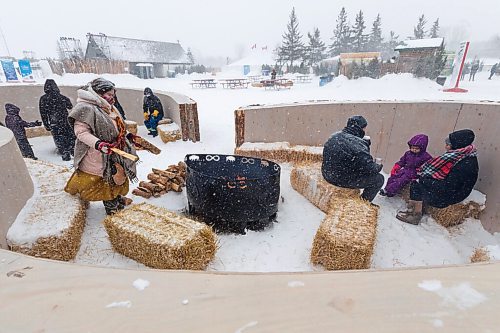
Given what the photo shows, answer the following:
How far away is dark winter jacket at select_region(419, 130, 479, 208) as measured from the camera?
3.78m

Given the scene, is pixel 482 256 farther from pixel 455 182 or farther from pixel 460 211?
pixel 460 211

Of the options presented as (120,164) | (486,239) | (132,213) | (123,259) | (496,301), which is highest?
(496,301)

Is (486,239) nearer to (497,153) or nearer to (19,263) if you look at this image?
(497,153)

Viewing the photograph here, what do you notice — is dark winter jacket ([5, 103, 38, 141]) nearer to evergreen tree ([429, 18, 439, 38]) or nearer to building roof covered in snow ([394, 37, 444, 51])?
building roof covered in snow ([394, 37, 444, 51])

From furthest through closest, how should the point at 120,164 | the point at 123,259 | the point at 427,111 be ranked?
the point at 427,111 < the point at 120,164 < the point at 123,259

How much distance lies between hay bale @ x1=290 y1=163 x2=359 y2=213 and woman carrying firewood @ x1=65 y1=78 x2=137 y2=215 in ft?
9.53

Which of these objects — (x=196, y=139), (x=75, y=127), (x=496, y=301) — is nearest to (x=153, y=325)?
(x=496, y=301)

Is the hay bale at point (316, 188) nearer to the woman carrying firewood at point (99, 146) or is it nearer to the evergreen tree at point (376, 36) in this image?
the woman carrying firewood at point (99, 146)

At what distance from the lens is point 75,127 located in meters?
2.93

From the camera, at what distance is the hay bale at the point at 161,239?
2.63 meters

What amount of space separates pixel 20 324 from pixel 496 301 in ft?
4.23

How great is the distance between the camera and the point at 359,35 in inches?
1962

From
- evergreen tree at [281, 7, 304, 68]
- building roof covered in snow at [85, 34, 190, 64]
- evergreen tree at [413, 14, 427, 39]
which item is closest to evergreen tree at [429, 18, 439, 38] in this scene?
evergreen tree at [413, 14, 427, 39]

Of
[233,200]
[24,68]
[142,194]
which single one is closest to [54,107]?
[142,194]
